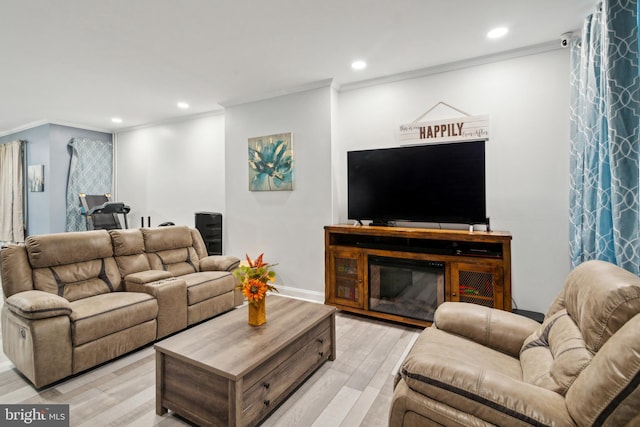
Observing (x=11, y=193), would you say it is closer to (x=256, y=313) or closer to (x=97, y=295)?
(x=97, y=295)

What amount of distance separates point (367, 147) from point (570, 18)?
215 cm

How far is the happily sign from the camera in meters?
3.28

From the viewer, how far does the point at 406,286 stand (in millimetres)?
3256

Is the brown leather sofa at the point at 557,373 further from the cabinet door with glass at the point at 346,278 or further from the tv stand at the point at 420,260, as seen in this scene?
the cabinet door with glass at the point at 346,278

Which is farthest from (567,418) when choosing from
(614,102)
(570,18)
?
(570,18)

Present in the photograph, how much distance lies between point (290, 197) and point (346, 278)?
→ 4.44 feet

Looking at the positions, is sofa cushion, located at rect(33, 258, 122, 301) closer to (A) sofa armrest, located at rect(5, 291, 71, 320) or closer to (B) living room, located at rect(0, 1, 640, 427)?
(A) sofa armrest, located at rect(5, 291, 71, 320)

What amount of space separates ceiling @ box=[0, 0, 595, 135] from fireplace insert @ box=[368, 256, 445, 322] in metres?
2.18

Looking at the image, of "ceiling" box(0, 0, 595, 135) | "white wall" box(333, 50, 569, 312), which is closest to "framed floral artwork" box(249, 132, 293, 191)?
"ceiling" box(0, 0, 595, 135)

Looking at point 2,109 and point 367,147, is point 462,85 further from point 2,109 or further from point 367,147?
point 2,109

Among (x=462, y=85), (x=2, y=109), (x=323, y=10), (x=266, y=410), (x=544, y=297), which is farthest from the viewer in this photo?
(x=2, y=109)

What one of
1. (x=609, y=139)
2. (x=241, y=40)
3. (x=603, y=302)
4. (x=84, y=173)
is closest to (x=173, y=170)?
(x=84, y=173)

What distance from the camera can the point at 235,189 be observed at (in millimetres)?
4645

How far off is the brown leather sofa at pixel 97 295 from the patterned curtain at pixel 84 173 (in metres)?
3.73
